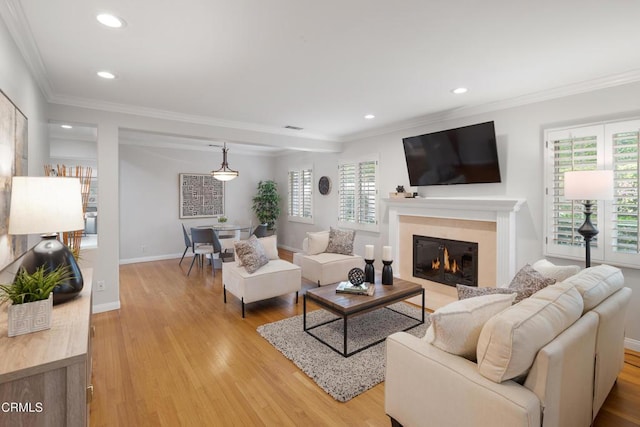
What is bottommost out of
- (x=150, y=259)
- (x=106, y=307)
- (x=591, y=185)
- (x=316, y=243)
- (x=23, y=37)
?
(x=106, y=307)

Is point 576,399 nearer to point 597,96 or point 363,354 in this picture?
point 363,354

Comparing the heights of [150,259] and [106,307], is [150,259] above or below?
above

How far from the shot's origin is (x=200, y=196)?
7.32m

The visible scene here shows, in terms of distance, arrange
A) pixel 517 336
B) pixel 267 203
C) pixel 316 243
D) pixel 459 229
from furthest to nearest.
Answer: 1. pixel 267 203
2. pixel 316 243
3. pixel 459 229
4. pixel 517 336

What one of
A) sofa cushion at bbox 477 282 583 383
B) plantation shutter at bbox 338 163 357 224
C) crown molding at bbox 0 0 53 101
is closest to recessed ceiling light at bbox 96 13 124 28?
crown molding at bbox 0 0 53 101

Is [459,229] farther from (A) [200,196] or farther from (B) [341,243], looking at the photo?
(A) [200,196]

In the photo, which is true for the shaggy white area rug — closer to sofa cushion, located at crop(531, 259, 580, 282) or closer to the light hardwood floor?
the light hardwood floor

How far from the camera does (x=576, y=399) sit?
1.64m

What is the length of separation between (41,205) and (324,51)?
2115mm

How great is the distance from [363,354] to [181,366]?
5.18ft

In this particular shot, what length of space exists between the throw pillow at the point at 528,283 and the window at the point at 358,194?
332cm

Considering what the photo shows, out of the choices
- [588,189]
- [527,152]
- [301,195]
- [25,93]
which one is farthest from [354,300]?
[301,195]

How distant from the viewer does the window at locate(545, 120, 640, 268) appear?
293cm

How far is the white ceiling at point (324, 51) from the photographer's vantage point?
195 cm
